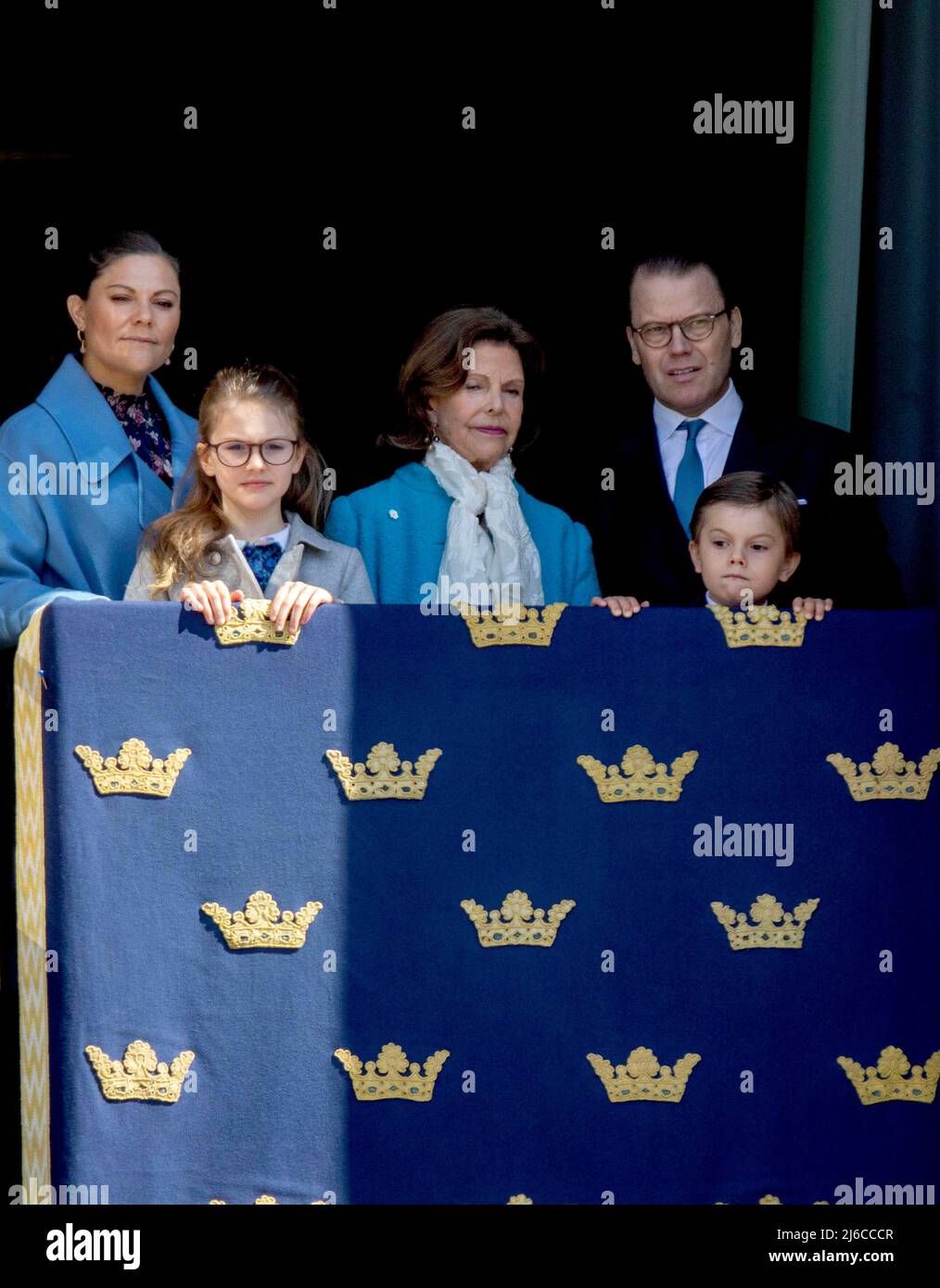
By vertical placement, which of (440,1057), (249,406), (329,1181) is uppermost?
(249,406)

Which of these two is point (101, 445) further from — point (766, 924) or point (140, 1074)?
point (766, 924)

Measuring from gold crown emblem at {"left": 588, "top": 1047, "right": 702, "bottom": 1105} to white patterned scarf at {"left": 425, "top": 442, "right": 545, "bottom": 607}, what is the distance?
1.19 metres

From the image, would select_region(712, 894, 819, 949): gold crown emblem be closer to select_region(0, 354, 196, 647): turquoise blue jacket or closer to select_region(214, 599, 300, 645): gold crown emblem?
select_region(214, 599, 300, 645): gold crown emblem

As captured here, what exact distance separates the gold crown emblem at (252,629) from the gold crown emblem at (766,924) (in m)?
1.12

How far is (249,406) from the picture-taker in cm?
479

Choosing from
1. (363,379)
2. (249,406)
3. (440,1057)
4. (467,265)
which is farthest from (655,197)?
(440,1057)

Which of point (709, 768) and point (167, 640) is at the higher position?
point (167, 640)

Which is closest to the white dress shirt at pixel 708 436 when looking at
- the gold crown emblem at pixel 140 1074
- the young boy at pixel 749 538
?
the young boy at pixel 749 538

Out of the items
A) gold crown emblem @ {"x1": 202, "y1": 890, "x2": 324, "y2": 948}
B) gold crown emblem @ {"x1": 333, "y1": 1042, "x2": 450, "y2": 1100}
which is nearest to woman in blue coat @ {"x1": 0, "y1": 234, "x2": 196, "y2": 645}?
gold crown emblem @ {"x1": 202, "y1": 890, "x2": 324, "y2": 948}

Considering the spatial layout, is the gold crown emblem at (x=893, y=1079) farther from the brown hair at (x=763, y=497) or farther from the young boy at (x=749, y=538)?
the brown hair at (x=763, y=497)

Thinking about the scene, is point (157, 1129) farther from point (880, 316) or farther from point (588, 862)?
point (880, 316)

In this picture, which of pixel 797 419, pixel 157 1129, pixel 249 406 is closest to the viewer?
pixel 157 1129

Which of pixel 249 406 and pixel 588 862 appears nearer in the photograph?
pixel 588 862

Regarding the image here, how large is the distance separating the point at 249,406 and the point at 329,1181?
1.80 meters
